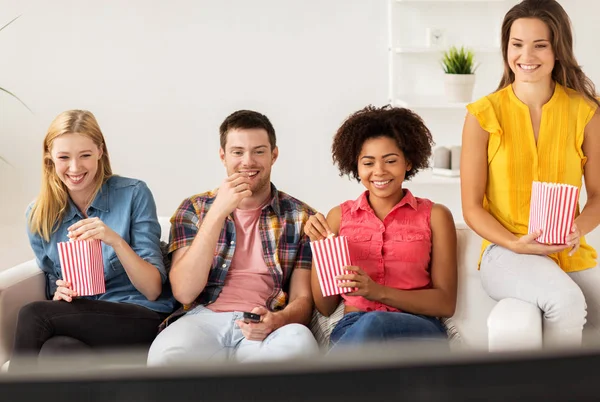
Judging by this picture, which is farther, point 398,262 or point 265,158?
point 265,158

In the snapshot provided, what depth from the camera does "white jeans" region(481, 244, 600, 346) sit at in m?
1.78

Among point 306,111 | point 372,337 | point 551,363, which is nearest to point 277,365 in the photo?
point 551,363

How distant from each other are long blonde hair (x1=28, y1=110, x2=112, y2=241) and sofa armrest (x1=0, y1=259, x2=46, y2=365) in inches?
5.0

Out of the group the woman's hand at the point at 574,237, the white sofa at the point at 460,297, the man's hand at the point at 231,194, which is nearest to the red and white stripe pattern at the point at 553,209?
the woman's hand at the point at 574,237

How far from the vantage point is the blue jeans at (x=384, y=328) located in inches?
70.2

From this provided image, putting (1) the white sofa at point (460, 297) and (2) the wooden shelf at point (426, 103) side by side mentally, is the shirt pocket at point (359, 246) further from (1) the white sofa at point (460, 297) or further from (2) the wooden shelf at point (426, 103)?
(2) the wooden shelf at point (426, 103)

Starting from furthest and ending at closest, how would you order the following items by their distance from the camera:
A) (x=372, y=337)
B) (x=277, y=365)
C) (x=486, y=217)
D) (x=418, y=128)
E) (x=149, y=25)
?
(x=149, y=25) < (x=418, y=128) < (x=486, y=217) < (x=372, y=337) < (x=277, y=365)

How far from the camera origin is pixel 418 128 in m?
2.16

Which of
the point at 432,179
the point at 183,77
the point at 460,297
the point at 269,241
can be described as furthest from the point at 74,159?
the point at 432,179

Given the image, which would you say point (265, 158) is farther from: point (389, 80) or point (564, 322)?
point (389, 80)

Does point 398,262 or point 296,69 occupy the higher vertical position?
point 296,69

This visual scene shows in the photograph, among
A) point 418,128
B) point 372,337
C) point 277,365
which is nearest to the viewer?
point 277,365

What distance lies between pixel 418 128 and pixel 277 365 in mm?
1980

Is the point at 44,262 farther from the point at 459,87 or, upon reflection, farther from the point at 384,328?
the point at 459,87
